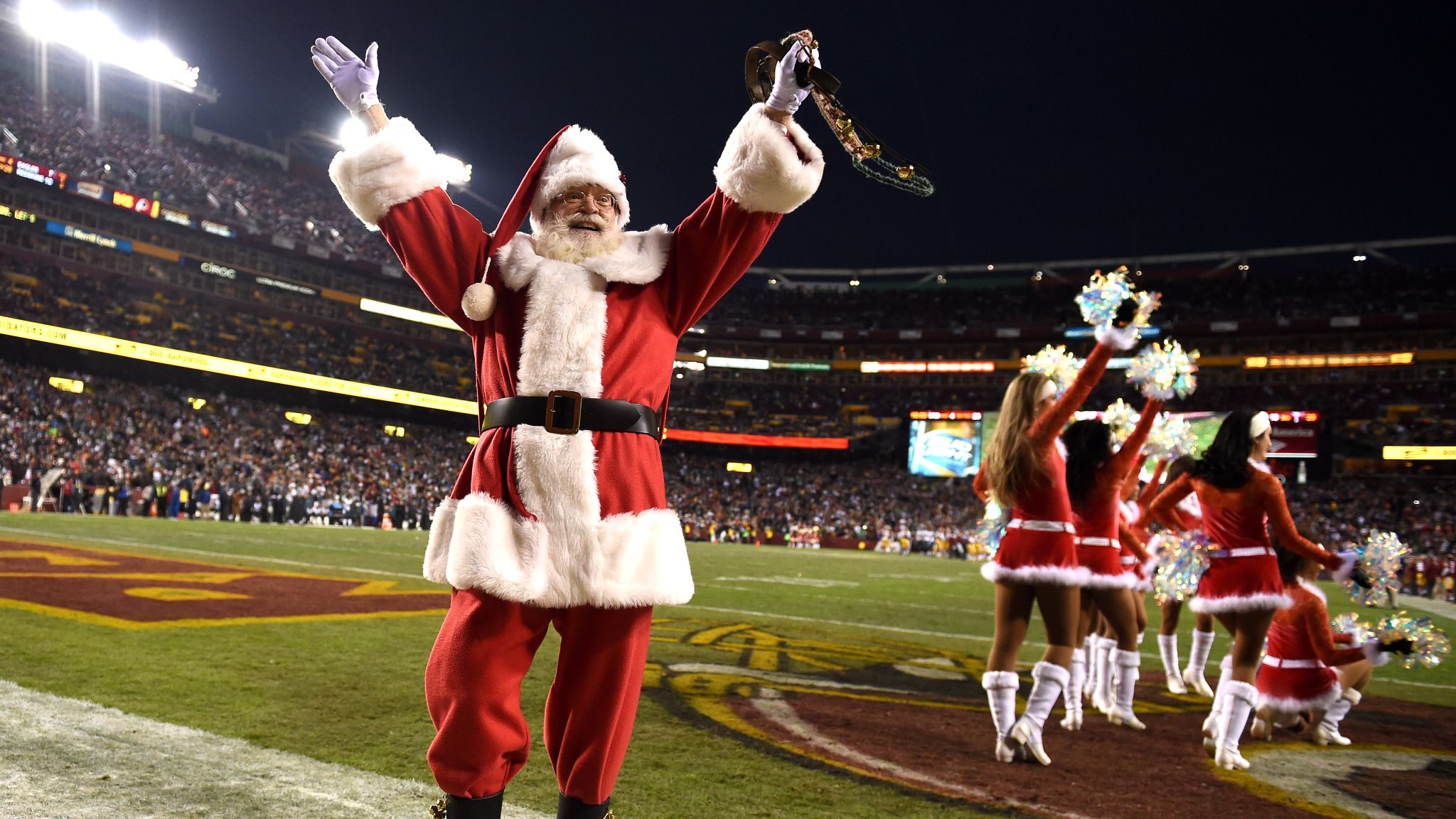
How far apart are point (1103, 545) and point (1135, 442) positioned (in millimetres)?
768

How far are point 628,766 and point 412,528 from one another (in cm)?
3114

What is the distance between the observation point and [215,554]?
14.0 meters

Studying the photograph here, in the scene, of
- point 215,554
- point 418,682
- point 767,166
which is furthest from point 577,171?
point 215,554

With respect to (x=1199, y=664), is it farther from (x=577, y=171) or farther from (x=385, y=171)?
(x=385, y=171)

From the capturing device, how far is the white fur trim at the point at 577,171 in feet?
9.23

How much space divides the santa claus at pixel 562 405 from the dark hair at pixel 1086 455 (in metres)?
4.08

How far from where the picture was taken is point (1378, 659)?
18.2 ft

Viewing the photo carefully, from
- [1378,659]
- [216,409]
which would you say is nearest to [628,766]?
[1378,659]

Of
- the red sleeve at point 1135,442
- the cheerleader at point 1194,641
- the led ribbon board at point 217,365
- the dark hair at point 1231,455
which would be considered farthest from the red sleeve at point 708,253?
the led ribbon board at point 217,365

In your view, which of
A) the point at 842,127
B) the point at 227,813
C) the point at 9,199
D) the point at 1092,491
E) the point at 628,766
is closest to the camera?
the point at 842,127

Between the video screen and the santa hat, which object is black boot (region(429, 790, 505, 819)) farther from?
the video screen

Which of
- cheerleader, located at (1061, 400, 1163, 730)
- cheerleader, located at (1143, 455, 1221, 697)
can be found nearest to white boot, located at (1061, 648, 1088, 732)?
cheerleader, located at (1061, 400, 1163, 730)

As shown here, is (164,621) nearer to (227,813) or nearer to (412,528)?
(227,813)

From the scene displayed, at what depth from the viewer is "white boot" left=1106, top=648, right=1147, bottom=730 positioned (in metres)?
5.91
